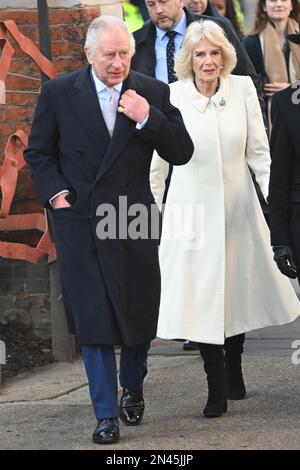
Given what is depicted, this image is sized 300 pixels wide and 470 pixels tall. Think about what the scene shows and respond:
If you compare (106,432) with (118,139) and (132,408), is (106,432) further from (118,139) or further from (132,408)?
(118,139)

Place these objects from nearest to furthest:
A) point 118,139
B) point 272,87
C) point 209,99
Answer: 1. point 118,139
2. point 209,99
3. point 272,87

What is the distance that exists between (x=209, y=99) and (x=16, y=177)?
4.99ft

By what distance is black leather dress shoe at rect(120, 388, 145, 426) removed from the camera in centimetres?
717

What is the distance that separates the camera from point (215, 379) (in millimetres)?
7270

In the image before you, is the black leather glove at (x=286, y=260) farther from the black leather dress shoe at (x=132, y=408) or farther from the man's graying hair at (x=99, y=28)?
the man's graying hair at (x=99, y=28)

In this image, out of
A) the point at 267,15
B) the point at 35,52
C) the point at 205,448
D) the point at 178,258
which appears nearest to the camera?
the point at 205,448

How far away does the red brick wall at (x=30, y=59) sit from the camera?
9109 millimetres

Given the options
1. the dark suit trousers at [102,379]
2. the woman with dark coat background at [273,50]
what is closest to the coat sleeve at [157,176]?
the dark suit trousers at [102,379]

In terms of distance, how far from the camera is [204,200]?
748 centimetres

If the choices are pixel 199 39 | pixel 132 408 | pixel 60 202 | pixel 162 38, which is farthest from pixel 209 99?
pixel 132 408

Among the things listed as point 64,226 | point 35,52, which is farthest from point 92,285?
point 35,52

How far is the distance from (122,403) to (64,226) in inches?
38.5

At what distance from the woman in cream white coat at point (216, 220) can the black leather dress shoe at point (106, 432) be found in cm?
79

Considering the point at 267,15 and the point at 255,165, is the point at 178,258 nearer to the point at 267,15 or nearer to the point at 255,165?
the point at 255,165
